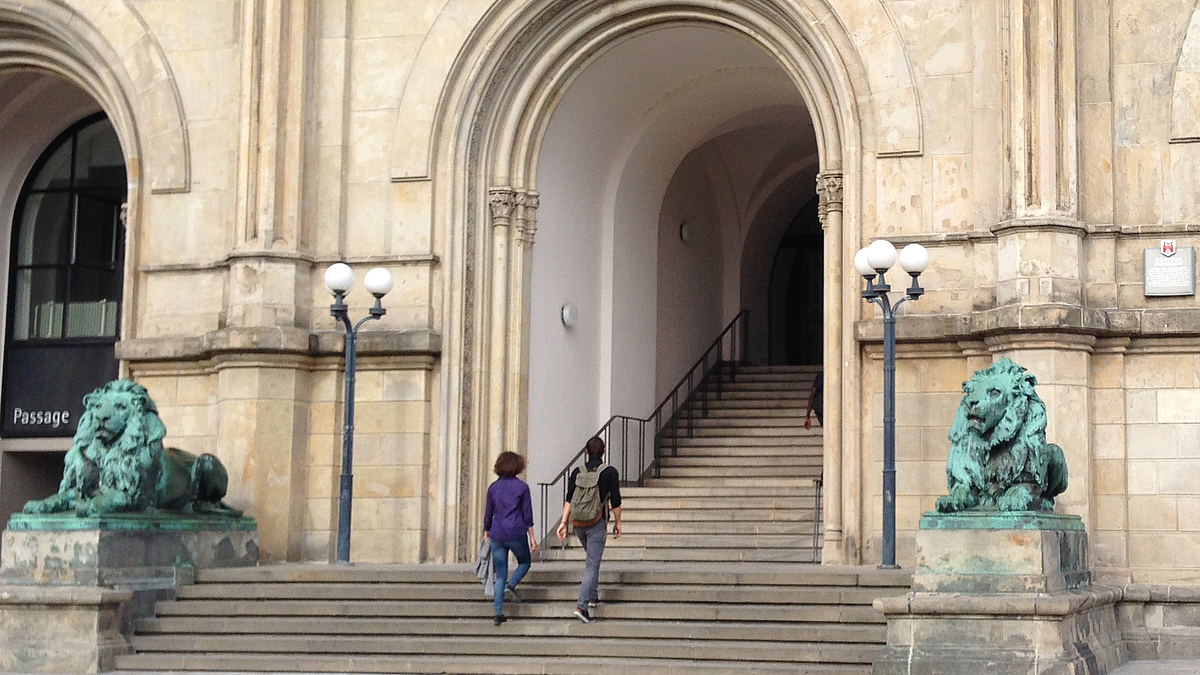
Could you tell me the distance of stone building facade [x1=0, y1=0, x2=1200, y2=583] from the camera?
1778 cm

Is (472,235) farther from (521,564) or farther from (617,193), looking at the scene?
(521,564)

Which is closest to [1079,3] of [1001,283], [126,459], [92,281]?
[1001,283]

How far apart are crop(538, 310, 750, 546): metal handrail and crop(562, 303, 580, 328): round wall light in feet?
4.49

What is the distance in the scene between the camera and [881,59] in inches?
747

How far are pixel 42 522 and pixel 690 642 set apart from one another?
6157 mm

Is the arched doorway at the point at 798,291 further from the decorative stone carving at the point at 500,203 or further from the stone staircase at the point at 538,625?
the stone staircase at the point at 538,625

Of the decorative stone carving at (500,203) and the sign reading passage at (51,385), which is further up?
the decorative stone carving at (500,203)

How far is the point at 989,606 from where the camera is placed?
1421 cm

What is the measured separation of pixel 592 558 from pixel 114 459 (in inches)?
187

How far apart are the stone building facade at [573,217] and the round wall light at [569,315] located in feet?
0.41

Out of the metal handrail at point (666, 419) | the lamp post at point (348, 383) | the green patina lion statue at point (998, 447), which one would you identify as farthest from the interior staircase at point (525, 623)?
the metal handrail at point (666, 419)

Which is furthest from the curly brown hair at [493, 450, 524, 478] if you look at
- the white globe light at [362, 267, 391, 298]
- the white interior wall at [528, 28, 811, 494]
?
the white interior wall at [528, 28, 811, 494]

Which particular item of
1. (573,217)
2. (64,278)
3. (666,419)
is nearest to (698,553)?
(573,217)

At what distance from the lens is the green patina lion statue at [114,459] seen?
56.5ft
